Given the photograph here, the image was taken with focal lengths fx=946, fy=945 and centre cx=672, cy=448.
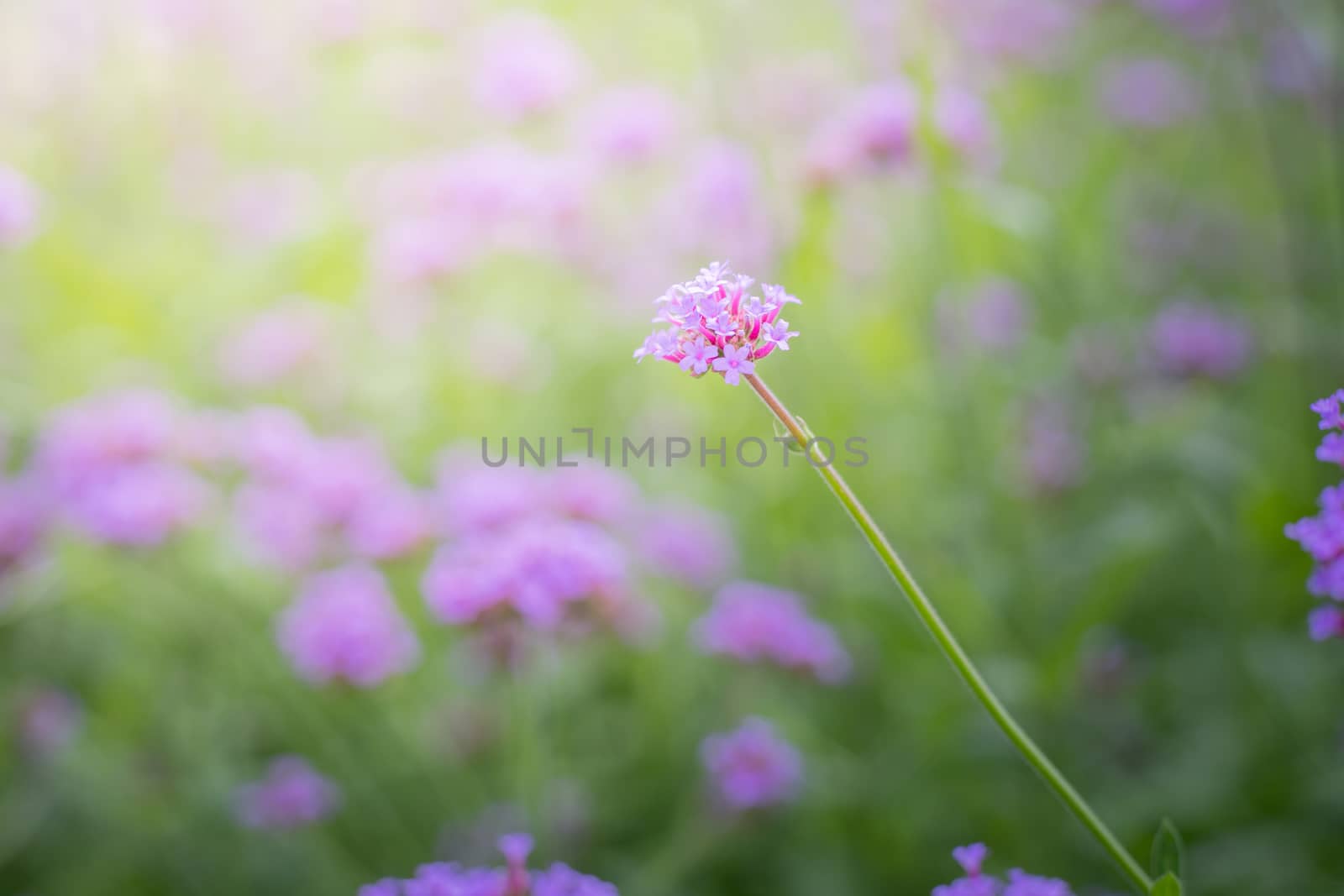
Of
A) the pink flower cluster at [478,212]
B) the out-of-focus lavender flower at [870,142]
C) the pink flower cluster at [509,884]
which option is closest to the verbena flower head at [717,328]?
the pink flower cluster at [509,884]

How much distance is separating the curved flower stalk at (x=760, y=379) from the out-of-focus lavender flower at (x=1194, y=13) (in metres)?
2.77

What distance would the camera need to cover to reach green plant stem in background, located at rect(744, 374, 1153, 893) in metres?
0.83

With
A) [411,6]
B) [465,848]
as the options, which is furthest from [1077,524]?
[411,6]

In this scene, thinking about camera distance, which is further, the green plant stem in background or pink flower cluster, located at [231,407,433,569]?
pink flower cluster, located at [231,407,433,569]

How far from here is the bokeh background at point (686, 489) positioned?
1.95 meters

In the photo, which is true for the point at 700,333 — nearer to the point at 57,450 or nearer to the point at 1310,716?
the point at 1310,716

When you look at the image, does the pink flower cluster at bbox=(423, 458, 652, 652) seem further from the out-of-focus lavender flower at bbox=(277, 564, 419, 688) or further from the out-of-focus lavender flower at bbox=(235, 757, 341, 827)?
the out-of-focus lavender flower at bbox=(235, 757, 341, 827)

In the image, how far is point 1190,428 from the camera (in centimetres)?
205

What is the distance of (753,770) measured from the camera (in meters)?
1.86

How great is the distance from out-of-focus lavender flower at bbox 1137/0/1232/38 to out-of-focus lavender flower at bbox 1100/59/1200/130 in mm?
269

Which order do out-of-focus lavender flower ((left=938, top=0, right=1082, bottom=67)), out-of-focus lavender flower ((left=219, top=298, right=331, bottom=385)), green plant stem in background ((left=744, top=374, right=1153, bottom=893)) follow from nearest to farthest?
green plant stem in background ((left=744, top=374, right=1153, bottom=893)), out-of-focus lavender flower ((left=219, top=298, right=331, bottom=385)), out-of-focus lavender flower ((left=938, top=0, right=1082, bottom=67))

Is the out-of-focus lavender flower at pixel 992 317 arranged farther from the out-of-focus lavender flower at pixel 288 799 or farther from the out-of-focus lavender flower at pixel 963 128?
the out-of-focus lavender flower at pixel 288 799

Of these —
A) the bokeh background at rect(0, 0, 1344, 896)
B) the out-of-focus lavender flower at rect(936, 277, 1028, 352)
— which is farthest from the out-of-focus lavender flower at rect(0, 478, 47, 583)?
the out-of-focus lavender flower at rect(936, 277, 1028, 352)

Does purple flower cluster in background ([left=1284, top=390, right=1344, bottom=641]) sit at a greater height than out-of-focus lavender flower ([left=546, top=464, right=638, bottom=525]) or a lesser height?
lesser
